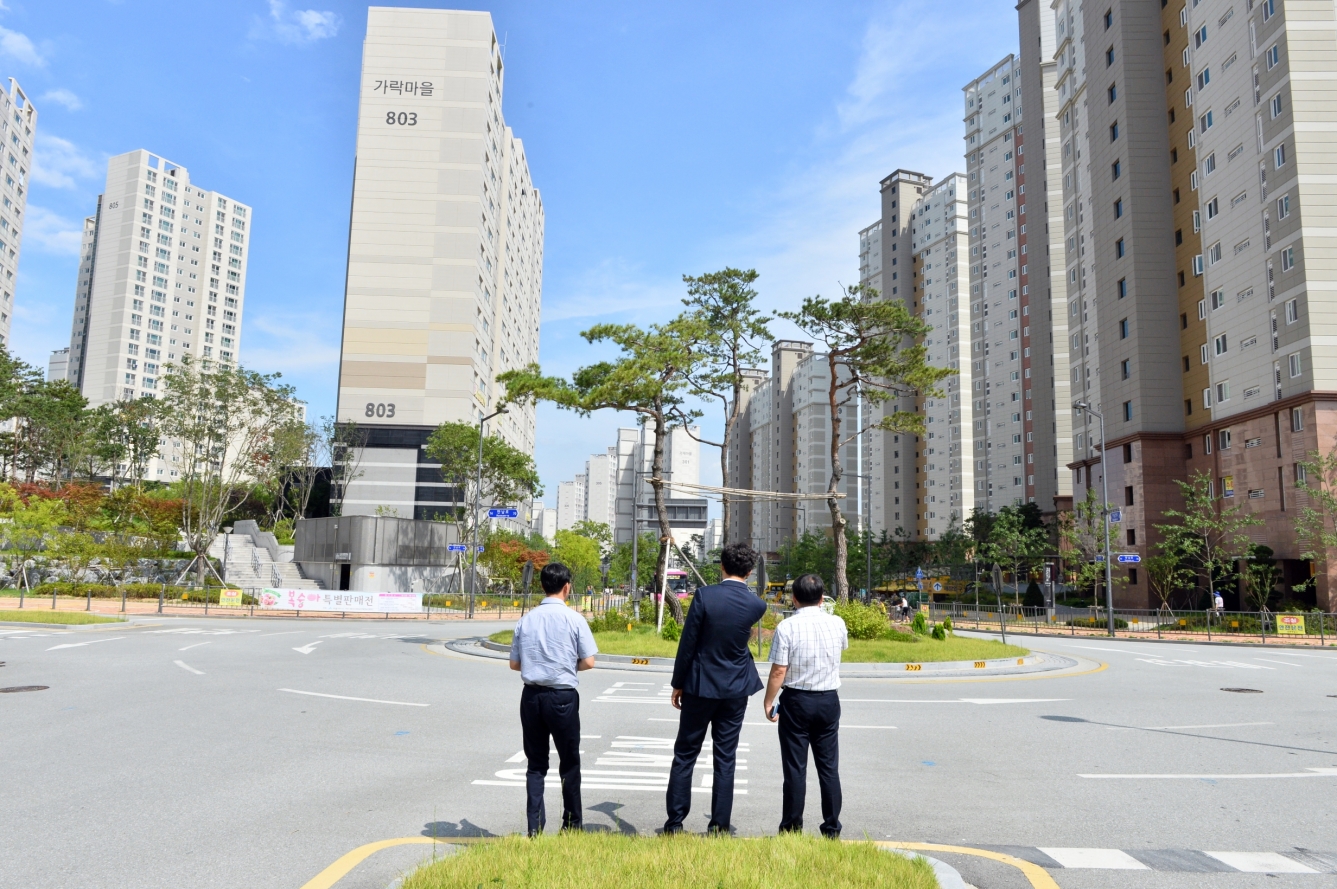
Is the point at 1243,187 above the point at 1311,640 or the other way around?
above

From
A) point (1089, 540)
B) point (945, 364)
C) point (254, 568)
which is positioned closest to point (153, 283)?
point (254, 568)

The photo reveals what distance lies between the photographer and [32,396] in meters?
69.1

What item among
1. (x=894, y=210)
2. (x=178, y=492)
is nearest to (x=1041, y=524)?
(x=894, y=210)

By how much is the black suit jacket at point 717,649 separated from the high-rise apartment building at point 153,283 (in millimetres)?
147783

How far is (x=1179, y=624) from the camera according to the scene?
3722 centimetres

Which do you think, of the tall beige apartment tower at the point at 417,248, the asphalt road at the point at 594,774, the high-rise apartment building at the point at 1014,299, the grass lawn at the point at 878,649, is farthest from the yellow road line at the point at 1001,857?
the high-rise apartment building at the point at 1014,299

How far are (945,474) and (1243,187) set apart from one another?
2560 inches

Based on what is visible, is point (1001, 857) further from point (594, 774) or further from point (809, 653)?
point (594, 774)

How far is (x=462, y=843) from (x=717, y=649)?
85.8 inches

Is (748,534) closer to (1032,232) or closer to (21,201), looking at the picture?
(1032,232)

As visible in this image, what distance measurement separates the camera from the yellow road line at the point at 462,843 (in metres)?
5.08

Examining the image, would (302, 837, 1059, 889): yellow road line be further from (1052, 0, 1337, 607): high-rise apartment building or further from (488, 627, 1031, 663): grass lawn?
(1052, 0, 1337, 607): high-rise apartment building

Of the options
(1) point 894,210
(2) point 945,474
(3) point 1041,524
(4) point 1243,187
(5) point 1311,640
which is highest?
(1) point 894,210

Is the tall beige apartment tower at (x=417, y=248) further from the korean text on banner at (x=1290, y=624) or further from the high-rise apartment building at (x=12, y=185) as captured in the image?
the korean text on banner at (x=1290, y=624)
